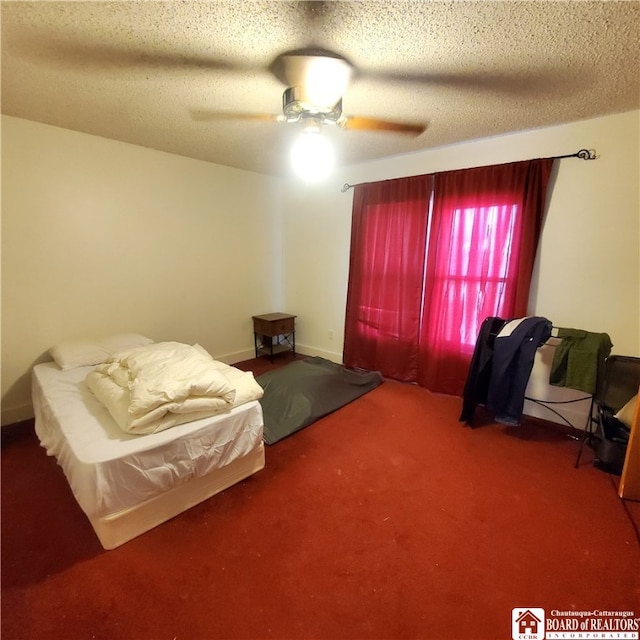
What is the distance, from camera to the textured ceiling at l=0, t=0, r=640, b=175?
1.28 m

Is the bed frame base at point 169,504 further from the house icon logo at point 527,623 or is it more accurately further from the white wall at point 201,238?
the white wall at point 201,238

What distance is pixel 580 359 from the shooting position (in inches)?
83.4

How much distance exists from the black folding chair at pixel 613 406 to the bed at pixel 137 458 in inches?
86.7

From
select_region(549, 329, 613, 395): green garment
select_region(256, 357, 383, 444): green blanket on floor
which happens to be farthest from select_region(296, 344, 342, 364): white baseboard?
select_region(549, 329, 613, 395): green garment

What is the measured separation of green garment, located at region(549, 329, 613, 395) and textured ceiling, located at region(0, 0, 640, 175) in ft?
4.89

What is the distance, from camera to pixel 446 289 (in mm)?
2980

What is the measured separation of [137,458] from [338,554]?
105cm

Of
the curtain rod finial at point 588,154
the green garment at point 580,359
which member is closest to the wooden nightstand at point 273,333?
the green garment at point 580,359

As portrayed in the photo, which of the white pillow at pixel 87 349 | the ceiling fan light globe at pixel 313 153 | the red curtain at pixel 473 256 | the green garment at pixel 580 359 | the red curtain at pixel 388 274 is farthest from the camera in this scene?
the red curtain at pixel 388 274

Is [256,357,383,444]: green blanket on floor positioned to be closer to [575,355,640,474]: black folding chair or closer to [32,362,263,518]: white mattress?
[32,362,263,518]: white mattress

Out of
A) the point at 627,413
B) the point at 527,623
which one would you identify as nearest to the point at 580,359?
the point at 627,413

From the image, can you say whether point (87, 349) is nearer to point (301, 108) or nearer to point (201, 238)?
point (201, 238)

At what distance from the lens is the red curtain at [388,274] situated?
3117 mm

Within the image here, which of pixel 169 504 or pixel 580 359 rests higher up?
pixel 580 359
